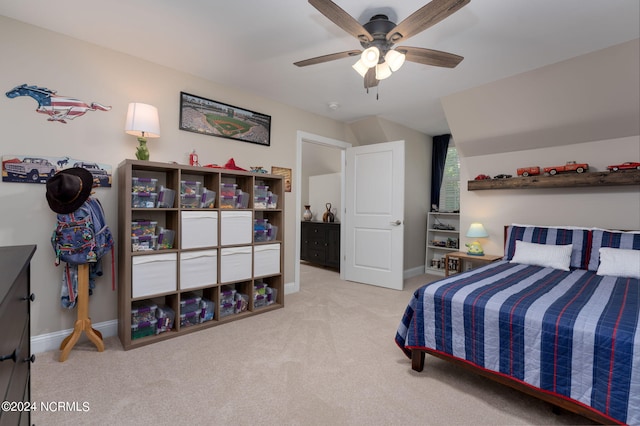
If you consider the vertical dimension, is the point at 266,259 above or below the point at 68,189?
below

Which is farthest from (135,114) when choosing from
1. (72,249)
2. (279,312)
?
(279,312)

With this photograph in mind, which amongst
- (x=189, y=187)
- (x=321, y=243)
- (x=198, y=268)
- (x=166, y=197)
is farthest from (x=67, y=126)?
(x=321, y=243)

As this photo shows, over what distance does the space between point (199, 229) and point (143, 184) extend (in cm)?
59

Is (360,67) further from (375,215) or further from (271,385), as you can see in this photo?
(375,215)

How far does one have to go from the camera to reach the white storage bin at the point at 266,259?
3.28 meters

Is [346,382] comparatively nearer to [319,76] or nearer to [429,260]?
[319,76]

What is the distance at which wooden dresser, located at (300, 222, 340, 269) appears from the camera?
5.43 metres

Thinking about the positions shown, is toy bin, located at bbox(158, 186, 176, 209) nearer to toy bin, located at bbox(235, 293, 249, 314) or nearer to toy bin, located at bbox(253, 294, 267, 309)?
toy bin, located at bbox(235, 293, 249, 314)

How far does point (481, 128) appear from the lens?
12.7 ft

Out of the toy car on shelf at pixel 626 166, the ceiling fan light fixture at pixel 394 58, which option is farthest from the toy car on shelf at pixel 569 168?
the ceiling fan light fixture at pixel 394 58

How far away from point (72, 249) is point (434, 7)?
109 inches

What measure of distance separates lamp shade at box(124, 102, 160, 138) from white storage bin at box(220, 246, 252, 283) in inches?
48.6

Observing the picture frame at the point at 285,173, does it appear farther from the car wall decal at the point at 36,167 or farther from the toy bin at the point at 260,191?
the car wall decal at the point at 36,167

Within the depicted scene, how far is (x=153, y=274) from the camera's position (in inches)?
101
